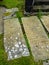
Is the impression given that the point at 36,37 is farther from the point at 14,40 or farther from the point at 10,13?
the point at 10,13

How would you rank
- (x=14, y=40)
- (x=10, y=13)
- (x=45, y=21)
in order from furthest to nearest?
(x=10, y=13) → (x=45, y=21) → (x=14, y=40)

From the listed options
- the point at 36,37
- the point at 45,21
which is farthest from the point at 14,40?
the point at 45,21

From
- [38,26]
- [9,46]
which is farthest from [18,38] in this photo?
[38,26]

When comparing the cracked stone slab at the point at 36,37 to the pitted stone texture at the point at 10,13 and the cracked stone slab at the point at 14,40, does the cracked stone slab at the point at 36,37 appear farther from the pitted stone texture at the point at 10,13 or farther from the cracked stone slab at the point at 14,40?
the pitted stone texture at the point at 10,13

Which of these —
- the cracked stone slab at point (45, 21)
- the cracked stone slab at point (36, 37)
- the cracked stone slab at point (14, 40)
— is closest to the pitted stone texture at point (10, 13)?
the cracked stone slab at point (14, 40)

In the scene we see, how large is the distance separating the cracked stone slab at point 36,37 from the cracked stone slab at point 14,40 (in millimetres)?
132

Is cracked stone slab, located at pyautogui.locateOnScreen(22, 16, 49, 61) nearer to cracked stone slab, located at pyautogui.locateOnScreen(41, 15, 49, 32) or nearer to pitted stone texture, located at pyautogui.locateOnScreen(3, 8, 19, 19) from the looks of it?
cracked stone slab, located at pyautogui.locateOnScreen(41, 15, 49, 32)

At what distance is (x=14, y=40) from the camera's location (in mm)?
3525

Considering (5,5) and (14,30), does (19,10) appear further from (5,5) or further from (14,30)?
(14,30)

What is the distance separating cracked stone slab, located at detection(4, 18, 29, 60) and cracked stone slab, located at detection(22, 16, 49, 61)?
13cm

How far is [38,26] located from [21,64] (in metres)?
Result: 1.11

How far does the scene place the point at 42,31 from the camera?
12.1 feet

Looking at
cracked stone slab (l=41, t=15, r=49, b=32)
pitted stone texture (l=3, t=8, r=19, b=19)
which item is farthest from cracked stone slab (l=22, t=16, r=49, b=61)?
pitted stone texture (l=3, t=8, r=19, b=19)

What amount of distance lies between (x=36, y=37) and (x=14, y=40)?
15.6 inches
